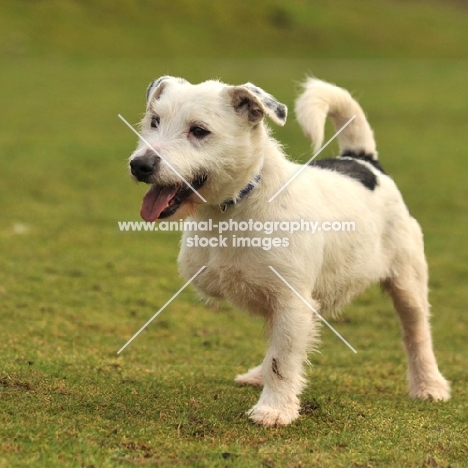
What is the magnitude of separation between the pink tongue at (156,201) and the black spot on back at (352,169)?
5.08 ft

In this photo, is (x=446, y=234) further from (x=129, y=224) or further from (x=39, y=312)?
(x=39, y=312)

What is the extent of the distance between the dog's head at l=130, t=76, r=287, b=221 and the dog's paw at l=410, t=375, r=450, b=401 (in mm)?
2262

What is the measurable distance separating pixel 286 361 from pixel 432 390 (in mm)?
1656

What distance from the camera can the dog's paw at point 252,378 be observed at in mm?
6328

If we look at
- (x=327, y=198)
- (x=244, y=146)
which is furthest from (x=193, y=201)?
(x=327, y=198)

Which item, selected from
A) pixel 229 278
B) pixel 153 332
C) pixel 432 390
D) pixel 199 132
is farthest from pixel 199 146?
pixel 153 332

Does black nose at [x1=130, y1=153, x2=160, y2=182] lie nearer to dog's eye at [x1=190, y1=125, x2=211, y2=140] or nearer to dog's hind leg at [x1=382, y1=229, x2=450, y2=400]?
dog's eye at [x1=190, y1=125, x2=211, y2=140]

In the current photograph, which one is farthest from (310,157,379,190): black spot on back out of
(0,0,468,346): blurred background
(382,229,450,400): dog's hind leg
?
(382,229,450,400): dog's hind leg

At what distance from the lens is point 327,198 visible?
5918 millimetres

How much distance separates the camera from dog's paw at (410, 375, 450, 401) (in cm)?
639

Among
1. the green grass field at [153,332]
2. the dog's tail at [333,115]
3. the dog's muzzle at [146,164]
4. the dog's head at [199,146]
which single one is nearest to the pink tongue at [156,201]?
the dog's head at [199,146]

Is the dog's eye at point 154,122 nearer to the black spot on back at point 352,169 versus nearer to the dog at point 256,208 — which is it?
the dog at point 256,208

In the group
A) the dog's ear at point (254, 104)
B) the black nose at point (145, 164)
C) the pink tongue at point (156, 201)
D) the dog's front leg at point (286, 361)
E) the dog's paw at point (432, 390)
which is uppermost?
the dog's ear at point (254, 104)

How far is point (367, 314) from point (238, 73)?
24.7 m
